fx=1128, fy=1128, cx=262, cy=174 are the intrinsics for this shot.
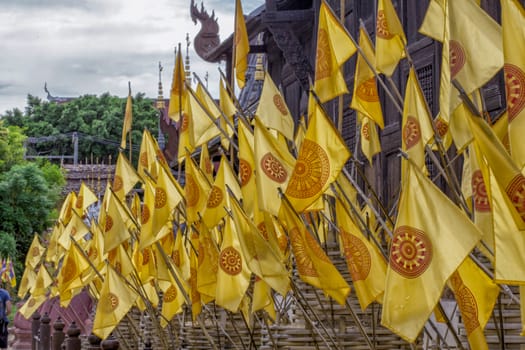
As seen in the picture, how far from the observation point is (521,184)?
4.85 metres

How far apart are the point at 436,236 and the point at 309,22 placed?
34.0 feet

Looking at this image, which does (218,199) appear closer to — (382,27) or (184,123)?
(382,27)

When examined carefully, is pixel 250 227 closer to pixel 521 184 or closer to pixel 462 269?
pixel 462 269

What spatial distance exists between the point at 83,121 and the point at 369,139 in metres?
40.7

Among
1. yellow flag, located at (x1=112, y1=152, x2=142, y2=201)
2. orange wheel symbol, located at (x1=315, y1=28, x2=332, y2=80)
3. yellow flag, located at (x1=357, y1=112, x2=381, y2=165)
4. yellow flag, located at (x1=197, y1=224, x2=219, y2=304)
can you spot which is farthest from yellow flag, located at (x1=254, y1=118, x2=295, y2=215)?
yellow flag, located at (x1=112, y1=152, x2=142, y2=201)

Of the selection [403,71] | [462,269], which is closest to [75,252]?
[403,71]

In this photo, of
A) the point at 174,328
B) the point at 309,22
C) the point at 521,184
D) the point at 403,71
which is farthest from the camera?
the point at 309,22

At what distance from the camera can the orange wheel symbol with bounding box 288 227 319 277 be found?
7.25 metres

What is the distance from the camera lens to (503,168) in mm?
4836

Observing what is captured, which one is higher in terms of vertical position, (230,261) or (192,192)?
(192,192)

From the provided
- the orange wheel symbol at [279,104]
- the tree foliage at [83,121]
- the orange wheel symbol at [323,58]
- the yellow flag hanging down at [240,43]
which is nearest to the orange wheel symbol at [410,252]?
the orange wheel symbol at [323,58]

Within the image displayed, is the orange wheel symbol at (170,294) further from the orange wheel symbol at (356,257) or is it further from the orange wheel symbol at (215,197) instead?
the orange wheel symbol at (356,257)

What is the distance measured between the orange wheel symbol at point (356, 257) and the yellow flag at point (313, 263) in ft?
0.50

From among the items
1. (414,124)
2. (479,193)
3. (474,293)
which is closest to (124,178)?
Answer: (414,124)
